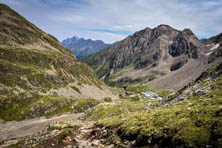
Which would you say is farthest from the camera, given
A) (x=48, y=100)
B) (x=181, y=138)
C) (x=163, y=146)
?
(x=48, y=100)

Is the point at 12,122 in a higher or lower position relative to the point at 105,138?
lower

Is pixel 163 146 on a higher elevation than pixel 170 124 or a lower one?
lower

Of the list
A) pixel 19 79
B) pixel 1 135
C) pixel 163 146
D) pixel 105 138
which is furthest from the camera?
pixel 19 79

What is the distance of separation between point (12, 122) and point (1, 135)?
88.3 feet

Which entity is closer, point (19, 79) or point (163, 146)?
point (163, 146)

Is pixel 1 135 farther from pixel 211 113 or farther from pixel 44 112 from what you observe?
pixel 211 113

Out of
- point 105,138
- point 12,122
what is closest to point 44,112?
point 12,122

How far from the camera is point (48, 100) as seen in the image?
156625 millimetres

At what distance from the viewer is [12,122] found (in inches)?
4705

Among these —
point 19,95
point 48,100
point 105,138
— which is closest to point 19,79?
point 19,95

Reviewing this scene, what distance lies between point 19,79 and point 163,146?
190 metres

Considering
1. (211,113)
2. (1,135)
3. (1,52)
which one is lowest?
(1,135)

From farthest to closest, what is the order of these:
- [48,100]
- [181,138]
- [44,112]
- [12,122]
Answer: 1. [48,100]
2. [44,112]
3. [12,122]
4. [181,138]

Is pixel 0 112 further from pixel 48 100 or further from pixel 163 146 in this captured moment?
pixel 163 146
